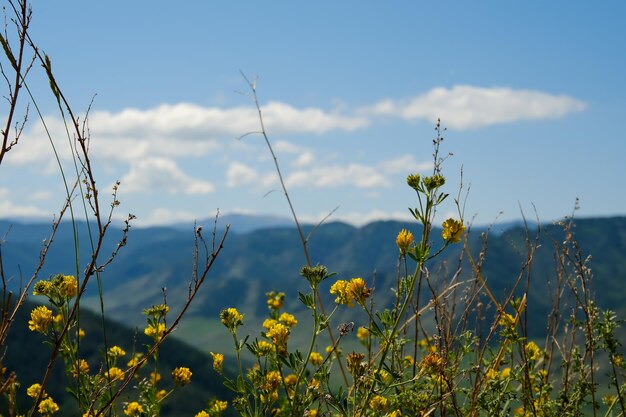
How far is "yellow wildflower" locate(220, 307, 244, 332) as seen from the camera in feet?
10.7

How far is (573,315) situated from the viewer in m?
3.57

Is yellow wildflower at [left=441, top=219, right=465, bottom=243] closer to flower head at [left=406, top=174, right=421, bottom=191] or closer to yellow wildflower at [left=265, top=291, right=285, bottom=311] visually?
flower head at [left=406, top=174, right=421, bottom=191]

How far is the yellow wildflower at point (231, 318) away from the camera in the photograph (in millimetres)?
3271

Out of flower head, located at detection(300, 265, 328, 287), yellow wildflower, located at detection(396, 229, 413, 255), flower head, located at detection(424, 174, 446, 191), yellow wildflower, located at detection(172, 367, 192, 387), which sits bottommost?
yellow wildflower, located at detection(172, 367, 192, 387)

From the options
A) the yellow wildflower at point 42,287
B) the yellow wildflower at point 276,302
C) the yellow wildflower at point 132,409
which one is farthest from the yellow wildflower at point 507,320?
the yellow wildflower at point 42,287

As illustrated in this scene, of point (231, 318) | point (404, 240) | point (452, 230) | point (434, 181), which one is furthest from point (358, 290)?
point (231, 318)

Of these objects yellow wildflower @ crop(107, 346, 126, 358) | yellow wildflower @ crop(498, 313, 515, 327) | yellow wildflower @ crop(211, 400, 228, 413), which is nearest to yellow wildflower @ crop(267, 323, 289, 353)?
yellow wildflower @ crop(211, 400, 228, 413)

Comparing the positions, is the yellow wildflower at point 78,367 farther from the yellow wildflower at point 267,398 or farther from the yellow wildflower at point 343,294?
the yellow wildflower at point 343,294

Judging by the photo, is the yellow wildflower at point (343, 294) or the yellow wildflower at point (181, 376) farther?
the yellow wildflower at point (181, 376)

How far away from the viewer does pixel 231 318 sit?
10.9 ft

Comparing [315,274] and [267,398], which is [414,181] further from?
[267,398]

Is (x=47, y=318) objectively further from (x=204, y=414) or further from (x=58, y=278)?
(x=204, y=414)

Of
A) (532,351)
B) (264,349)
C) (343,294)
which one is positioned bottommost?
(532,351)

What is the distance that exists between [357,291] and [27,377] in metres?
93.7
